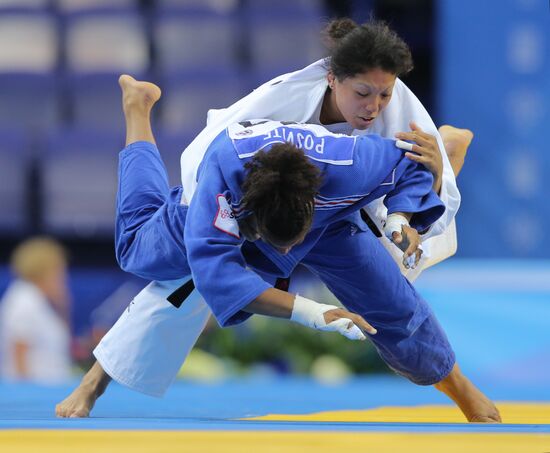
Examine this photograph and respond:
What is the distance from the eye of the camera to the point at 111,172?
21.2 ft

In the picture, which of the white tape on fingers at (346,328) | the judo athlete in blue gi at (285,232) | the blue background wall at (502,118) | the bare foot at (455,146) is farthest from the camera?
the blue background wall at (502,118)

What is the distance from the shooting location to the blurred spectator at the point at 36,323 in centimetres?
555

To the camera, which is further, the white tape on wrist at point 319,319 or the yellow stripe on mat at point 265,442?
the white tape on wrist at point 319,319

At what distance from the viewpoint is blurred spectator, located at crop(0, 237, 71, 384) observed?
555 cm

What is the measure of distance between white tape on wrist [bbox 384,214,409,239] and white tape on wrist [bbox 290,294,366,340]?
0.29 meters

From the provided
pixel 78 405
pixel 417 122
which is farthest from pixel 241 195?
pixel 78 405

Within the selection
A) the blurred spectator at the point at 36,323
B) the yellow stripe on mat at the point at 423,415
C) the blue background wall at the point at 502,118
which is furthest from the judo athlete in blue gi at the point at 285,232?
the blue background wall at the point at 502,118

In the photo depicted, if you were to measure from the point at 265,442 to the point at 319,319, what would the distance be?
385mm

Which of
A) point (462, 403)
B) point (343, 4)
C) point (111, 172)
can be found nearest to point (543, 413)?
point (462, 403)

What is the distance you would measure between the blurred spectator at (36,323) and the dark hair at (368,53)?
3.18 metres

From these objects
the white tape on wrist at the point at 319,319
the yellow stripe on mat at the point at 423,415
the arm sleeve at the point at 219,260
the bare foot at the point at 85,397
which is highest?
the arm sleeve at the point at 219,260

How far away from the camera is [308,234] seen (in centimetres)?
272

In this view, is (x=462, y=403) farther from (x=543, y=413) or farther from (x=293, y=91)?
(x=293, y=91)

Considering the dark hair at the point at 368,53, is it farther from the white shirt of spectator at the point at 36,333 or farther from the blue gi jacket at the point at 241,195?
the white shirt of spectator at the point at 36,333
